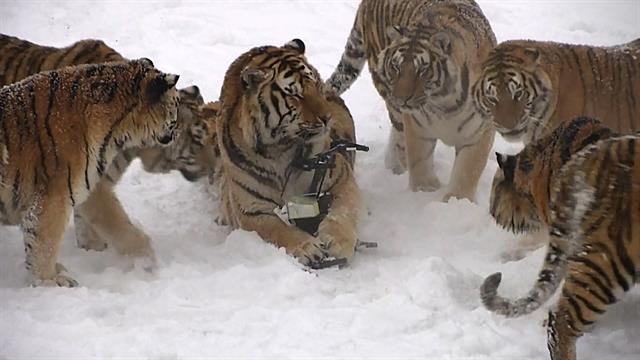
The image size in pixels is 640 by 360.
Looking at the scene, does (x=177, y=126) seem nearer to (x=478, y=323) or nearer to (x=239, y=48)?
(x=478, y=323)

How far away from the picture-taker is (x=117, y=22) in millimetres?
8039

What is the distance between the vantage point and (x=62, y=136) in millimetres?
3752

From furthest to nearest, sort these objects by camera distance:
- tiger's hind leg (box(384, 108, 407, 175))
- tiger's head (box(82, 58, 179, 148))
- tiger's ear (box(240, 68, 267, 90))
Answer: tiger's hind leg (box(384, 108, 407, 175)) → tiger's ear (box(240, 68, 267, 90)) → tiger's head (box(82, 58, 179, 148))

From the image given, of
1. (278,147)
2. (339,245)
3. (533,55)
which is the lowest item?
(339,245)

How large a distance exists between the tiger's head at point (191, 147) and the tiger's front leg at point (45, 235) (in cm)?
84

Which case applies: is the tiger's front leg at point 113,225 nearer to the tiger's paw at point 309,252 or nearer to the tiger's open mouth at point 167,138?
the tiger's open mouth at point 167,138

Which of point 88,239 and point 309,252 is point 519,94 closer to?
point 309,252

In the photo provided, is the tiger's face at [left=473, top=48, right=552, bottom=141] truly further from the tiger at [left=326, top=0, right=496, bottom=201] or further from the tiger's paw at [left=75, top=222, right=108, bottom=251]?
the tiger's paw at [left=75, top=222, right=108, bottom=251]

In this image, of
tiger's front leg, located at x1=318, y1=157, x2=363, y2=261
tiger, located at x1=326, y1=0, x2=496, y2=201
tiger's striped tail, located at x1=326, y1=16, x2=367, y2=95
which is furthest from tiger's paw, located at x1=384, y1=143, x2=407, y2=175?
tiger's front leg, located at x1=318, y1=157, x2=363, y2=261

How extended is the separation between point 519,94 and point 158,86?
67.4 inches

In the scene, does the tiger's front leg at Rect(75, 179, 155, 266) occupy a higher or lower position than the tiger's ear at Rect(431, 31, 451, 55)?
lower

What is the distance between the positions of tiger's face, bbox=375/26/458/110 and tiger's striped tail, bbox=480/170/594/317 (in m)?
1.81

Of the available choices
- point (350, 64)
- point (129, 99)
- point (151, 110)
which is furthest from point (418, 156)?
point (129, 99)

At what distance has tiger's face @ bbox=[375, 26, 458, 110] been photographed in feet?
15.9
